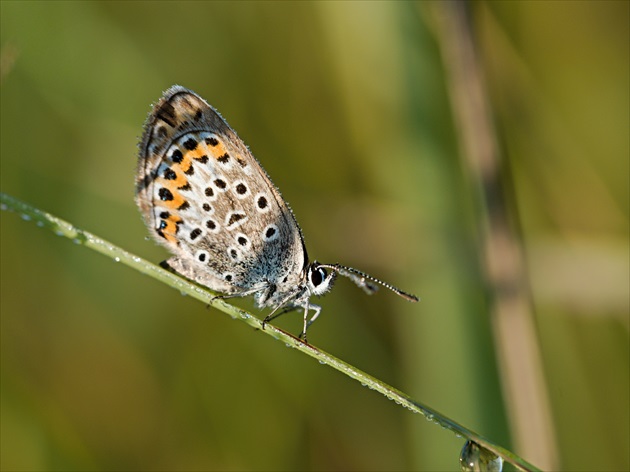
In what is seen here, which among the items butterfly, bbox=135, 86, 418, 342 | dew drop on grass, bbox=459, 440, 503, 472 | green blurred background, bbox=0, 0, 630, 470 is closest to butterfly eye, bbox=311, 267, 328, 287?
butterfly, bbox=135, 86, 418, 342

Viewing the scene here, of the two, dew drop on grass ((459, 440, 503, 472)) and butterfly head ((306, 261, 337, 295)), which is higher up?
butterfly head ((306, 261, 337, 295))

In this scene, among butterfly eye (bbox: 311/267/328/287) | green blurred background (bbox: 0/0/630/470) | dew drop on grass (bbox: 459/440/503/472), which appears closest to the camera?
dew drop on grass (bbox: 459/440/503/472)

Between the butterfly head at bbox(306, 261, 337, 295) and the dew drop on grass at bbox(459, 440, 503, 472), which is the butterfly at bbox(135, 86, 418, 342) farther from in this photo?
the dew drop on grass at bbox(459, 440, 503, 472)

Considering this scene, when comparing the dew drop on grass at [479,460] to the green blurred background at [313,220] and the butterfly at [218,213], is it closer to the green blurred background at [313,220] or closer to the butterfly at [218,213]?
the green blurred background at [313,220]

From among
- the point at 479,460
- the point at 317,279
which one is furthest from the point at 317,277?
the point at 479,460

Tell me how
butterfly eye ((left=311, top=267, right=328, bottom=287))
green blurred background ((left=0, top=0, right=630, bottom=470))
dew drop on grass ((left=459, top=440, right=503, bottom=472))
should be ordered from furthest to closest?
1. green blurred background ((left=0, top=0, right=630, bottom=470))
2. butterfly eye ((left=311, top=267, right=328, bottom=287))
3. dew drop on grass ((left=459, top=440, right=503, bottom=472))

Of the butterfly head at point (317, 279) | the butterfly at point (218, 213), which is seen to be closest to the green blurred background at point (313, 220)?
the butterfly head at point (317, 279)
